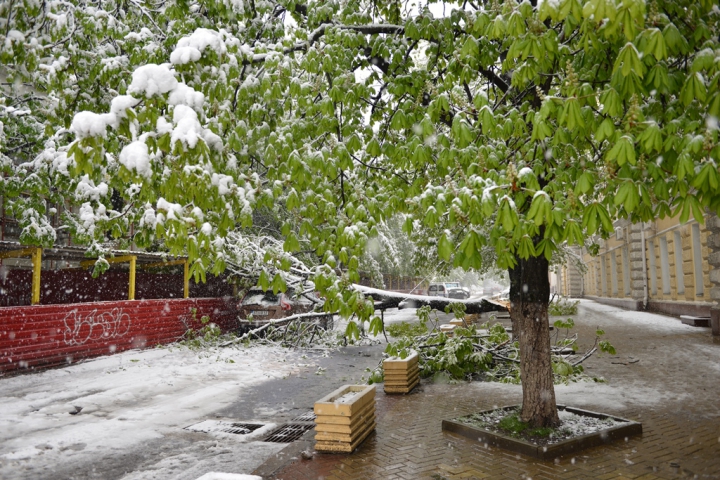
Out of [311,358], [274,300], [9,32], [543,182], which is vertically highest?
[9,32]

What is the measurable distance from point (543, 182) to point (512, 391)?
4469 millimetres

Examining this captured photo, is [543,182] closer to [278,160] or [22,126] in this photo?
[278,160]

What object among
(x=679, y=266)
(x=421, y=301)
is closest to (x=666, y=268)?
(x=679, y=266)

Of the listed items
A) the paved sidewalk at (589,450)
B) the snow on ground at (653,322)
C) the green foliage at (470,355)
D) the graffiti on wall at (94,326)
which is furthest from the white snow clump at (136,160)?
the snow on ground at (653,322)

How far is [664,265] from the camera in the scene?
2430cm

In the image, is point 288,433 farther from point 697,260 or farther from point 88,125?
point 697,260

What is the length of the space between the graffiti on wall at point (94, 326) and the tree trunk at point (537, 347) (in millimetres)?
11732

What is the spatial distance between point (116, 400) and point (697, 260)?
66.2ft

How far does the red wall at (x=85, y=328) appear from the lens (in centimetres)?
1229

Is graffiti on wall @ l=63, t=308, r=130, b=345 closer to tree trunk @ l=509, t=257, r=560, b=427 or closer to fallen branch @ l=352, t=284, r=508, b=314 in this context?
fallen branch @ l=352, t=284, r=508, b=314

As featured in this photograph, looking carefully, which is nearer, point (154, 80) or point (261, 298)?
point (154, 80)

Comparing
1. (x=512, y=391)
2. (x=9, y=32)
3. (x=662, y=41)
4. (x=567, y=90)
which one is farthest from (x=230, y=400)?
(x=662, y=41)

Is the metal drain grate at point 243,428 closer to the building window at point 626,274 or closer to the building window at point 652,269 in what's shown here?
the building window at point 652,269

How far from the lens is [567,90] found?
416cm
